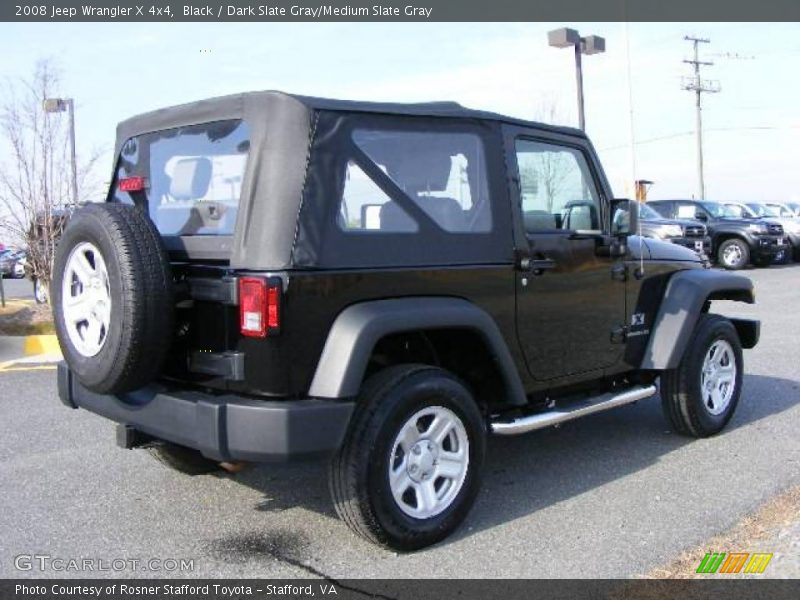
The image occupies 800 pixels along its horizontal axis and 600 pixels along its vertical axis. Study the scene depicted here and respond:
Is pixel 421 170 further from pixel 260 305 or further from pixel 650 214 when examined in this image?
pixel 650 214

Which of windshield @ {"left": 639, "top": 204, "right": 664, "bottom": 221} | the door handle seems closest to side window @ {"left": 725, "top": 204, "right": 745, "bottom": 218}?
windshield @ {"left": 639, "top": 204, "right": 664, "bottom": 221}

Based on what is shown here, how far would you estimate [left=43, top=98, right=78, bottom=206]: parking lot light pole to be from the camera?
35.2ft

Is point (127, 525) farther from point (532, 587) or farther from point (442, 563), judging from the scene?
point (532, 587)

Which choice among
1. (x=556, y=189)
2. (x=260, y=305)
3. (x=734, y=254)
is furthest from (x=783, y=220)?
(x=260, y=305)

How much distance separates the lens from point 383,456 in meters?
3.50

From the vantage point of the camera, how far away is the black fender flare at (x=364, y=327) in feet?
11.1

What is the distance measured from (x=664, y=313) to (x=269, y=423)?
2943 mm

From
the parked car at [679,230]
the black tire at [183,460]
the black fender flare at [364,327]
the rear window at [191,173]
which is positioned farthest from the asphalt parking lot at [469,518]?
the parked car at [679,230]

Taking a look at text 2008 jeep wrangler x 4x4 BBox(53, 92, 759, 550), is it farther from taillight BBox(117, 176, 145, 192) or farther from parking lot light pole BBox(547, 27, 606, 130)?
parking lot light pole BBox(547, 27, 606, 130)

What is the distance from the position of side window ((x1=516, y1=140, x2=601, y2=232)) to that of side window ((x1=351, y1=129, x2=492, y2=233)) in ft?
1.02

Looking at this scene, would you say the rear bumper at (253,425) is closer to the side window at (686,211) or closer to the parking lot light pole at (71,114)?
the parking lot light pole at (71,114)

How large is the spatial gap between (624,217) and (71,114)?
867cm

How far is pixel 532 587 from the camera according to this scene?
3330 millimetres

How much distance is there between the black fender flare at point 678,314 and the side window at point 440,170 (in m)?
1.66
